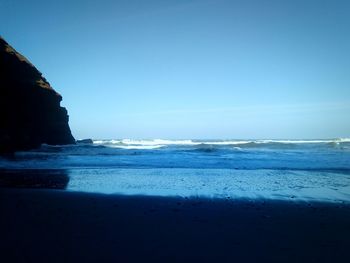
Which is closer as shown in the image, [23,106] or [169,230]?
[169,230]

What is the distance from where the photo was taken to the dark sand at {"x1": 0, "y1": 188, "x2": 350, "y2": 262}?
413 cm

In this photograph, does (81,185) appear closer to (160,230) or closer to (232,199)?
(232,199)

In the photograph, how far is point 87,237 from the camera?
187 inches

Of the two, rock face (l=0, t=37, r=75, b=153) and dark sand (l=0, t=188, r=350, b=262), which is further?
rock face (l=0, t=37, r=75, b=153)

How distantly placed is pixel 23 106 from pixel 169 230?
33.8 metres

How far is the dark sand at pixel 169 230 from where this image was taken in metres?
4.13

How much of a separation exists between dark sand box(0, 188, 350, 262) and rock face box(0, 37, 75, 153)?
26.8 metres

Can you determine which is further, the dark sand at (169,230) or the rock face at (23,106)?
the rock face at (23,106)

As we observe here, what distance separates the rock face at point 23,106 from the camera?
103 feet

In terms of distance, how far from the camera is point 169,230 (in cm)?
527

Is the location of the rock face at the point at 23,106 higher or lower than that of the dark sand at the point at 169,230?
higher

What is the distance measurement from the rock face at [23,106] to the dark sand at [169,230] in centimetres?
2679

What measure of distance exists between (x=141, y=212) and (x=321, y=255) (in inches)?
145

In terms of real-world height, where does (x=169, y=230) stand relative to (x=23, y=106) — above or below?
below
